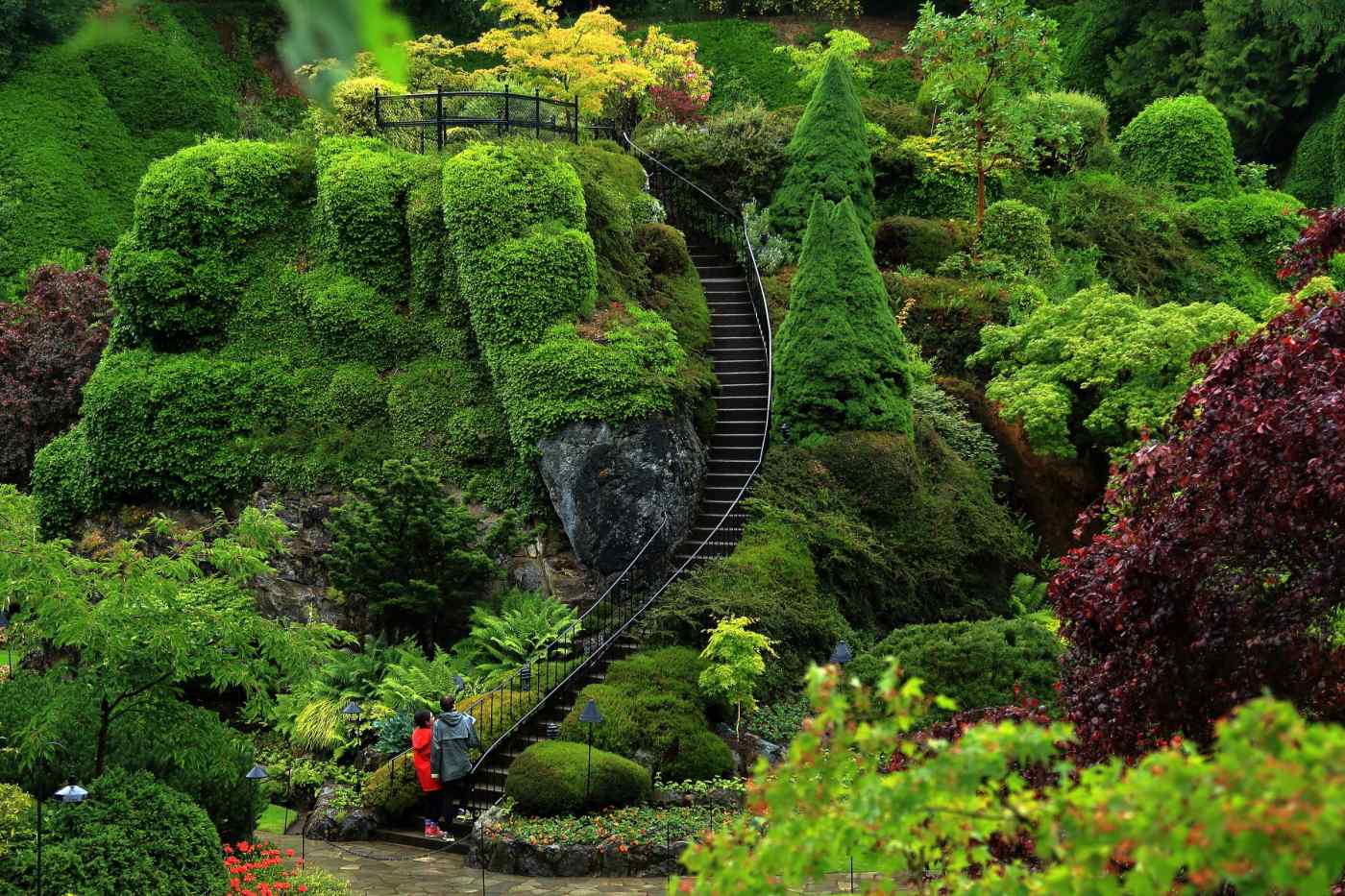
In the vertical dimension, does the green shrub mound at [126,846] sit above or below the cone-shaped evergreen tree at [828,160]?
below

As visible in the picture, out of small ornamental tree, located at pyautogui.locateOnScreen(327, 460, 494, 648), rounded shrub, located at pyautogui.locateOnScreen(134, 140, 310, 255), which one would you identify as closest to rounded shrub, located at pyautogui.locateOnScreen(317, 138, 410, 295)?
rounded shrub, located at pyautogui.locateOnScreen(134, 140, 310, 255)

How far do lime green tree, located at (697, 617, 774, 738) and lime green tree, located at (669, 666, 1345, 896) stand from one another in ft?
30.0

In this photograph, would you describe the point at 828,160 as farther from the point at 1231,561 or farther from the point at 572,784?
the point at 1231,561

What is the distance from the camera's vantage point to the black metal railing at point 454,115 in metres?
22.0

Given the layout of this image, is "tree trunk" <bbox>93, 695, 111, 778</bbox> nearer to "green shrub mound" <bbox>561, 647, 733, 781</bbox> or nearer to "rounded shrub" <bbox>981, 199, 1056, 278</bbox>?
"green shrub mound" <bbox>561, 647, 733, 781</bbox>

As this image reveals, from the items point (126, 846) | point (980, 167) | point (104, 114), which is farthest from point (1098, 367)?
point (104, 114)

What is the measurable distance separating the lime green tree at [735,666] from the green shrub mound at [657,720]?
Result: 24 centimetres

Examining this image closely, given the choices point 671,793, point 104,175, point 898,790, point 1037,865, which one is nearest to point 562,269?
point 671,793

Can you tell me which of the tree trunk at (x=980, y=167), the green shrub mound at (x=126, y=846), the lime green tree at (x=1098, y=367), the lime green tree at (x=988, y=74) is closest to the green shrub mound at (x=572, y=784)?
the green shrub mound at (x=126, y=846)

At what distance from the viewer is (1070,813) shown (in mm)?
4547

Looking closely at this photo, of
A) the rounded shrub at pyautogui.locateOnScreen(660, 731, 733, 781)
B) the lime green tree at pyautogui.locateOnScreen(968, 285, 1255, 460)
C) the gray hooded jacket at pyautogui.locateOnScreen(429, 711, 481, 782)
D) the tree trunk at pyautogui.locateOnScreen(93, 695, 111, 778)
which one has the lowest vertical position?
the rounded shrub at pyautogui.locateOnScreen(660, 731, 733, 781)

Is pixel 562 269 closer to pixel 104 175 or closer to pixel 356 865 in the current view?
pixel 356 865

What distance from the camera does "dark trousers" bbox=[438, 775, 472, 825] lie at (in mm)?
13914

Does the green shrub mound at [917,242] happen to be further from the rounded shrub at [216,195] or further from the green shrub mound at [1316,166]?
the green shrub mound at [1316,166]
